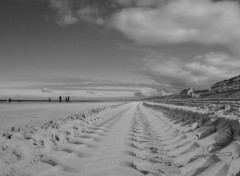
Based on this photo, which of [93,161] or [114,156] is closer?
[93,161]

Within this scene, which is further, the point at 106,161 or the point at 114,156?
the point at 114,156

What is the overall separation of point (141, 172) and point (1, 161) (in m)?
2.10

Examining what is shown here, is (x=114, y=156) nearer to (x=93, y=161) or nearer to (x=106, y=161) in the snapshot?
(x=106, y=161)

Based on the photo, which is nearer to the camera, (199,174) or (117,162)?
(199,174)

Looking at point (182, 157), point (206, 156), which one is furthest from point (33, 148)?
point (206, 156)

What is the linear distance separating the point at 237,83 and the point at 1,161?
441 ft

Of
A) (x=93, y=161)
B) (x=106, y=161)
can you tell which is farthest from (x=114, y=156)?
(x=93, y=161)

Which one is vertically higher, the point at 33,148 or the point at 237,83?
the point at 237,83

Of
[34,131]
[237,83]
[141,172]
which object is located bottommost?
[141,172]

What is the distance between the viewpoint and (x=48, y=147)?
485cm

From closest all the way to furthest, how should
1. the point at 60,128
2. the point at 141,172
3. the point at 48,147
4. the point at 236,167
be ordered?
the point at 236,167 → the point at 141,172 → the point at 48,147 → the point at 60,128

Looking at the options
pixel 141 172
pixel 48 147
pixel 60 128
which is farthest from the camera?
pixel 60 128

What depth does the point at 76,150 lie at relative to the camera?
4922 mm

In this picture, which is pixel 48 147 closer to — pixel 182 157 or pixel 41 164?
pixel 41 164
